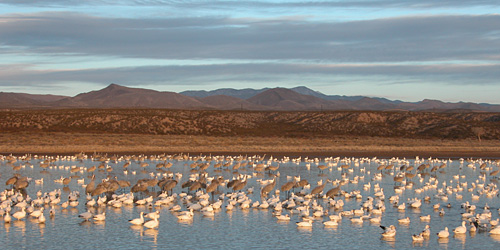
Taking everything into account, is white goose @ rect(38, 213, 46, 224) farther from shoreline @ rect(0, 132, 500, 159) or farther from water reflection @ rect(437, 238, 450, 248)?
shoreline @ rect(0, 132, 500, 159)

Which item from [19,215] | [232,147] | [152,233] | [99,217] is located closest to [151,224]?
[152,233]

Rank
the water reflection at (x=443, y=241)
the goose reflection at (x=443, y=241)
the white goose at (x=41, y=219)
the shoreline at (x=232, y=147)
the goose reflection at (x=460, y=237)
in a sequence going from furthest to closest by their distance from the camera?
1. the shoreline at (x=232, y=147)
2. the white goose at (x=41, y=219)
3. the goose reflection at (x=460, y=237)
4. the goose reflection at (x=443, y=241)
5. the water reflection at (x=443, y=241)

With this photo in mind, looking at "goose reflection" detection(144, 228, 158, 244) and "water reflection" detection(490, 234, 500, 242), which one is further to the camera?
"water reflection" detection(490, 234, 500, 242)

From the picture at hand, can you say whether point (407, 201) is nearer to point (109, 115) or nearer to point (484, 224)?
point (484, 224)

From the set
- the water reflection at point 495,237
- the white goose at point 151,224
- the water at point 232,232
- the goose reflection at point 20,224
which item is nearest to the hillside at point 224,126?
the water at point 232,232

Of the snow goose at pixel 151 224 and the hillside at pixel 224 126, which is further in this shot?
the hillside at pixel 224 126

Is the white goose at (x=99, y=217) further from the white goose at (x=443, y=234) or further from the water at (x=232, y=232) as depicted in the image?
the white goose at (x=443, y=234)

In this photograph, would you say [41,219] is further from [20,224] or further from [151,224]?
[151,224]

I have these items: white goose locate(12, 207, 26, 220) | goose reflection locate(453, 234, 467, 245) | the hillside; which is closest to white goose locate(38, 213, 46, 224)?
white goose locate(12, 207, 26, 220)

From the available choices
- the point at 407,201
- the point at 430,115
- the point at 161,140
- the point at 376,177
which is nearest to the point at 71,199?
the point at 407,201

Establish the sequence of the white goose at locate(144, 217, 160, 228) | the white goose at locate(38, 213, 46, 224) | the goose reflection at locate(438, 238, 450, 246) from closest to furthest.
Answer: the goose reflection at locate(438, 238, 450, 246)
the white goose at locate(144, 217, 160, 228)
the white goose at locate(38, 213, 46, 224)

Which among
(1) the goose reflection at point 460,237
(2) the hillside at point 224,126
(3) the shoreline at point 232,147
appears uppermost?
(2) the hillside at point 224,126

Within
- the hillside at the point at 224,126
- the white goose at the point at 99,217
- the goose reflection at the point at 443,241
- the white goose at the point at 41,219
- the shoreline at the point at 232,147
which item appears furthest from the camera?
the hillside at the point at 224,126

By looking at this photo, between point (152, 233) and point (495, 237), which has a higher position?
point (495, 237)
